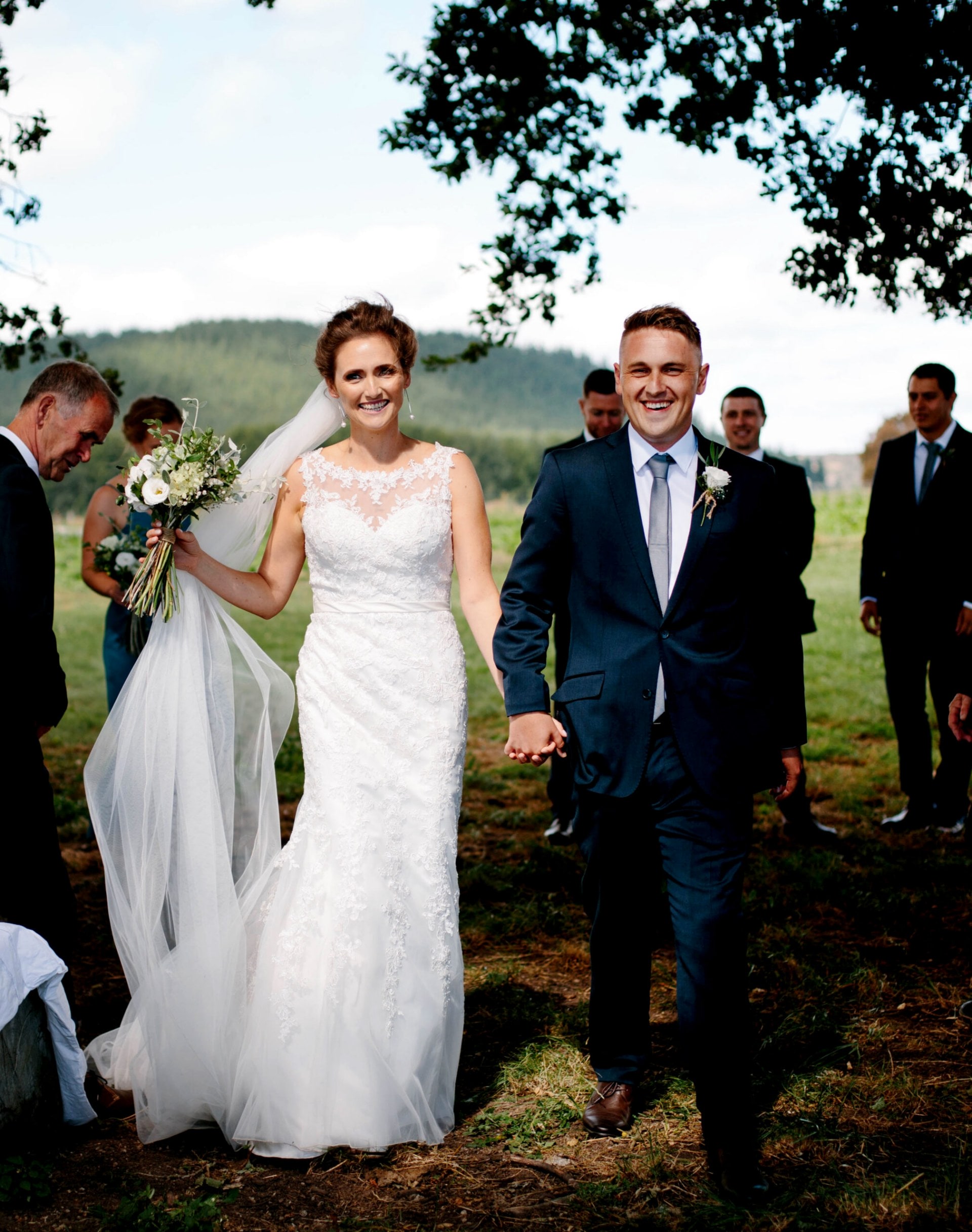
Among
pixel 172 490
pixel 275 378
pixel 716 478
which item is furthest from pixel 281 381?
pixel 716 478

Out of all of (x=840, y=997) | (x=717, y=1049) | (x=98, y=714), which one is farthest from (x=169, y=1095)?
(x=98, y=714)

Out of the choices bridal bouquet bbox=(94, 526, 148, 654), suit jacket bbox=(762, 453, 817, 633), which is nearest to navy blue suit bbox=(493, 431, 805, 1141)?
suit jacket bbox=(762, 453, 817, 633)

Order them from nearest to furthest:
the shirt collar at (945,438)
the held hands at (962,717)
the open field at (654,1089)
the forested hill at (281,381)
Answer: the open field at (654,1089), the held hands at (962,717), the shirt collar at (945,438), the forested hill at (281,381)

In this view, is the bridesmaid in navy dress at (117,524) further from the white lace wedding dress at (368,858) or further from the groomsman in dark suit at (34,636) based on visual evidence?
the white lace wedding dress at (368,858)

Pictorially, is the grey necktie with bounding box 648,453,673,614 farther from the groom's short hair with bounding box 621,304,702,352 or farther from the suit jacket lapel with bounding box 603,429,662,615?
the groom's short hair with bounding box 621,304,702,352

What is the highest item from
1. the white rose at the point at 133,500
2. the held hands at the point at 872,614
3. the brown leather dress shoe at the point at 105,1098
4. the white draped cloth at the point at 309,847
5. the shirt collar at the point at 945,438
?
the shirt collar at the point at 945,438

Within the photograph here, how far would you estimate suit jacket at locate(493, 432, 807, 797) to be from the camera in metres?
3.92

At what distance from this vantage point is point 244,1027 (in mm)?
4262

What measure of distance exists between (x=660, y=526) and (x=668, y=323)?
67cm

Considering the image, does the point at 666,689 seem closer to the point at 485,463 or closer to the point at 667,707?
the point at 667,707

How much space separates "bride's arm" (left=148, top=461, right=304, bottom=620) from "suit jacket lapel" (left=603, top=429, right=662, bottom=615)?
4.30 ft

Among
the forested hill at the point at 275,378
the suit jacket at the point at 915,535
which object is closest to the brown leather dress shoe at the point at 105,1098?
the suit jacket at the point at 915,535

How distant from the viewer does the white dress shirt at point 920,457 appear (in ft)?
27.3

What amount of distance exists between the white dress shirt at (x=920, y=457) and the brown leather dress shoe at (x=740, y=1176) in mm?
5702
